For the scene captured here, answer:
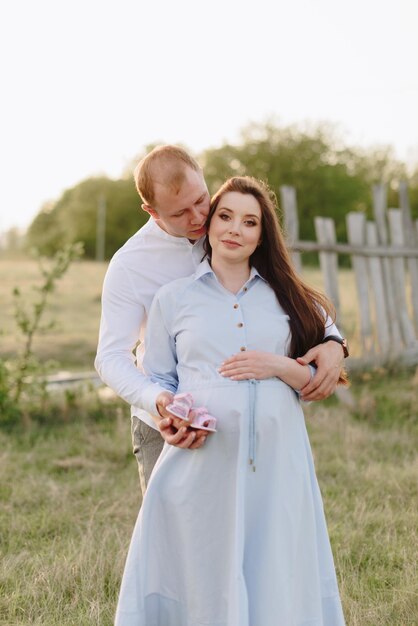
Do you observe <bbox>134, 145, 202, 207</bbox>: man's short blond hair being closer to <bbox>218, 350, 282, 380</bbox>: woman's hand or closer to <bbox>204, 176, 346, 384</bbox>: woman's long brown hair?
<bbox>204, 176, 346, 384</bbox>: woman's long brown hair

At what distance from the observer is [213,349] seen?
2654mm

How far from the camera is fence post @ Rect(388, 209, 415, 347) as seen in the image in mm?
8477

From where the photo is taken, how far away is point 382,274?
8391 mm

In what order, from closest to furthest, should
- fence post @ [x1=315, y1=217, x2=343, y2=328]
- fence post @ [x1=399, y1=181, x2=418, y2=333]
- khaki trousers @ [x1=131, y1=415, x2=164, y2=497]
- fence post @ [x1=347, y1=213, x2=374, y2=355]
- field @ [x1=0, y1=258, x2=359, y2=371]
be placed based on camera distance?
khaki trousers @ [x1=131, y1=415, x2=164, y2=497] < fence post @ [x1=315, y1=217, x2=343, y2=328] < fence post @ [x1=347, y1=213, x2=374, y2=355] < fence post @ [x1=399, y1=181, x2=418, y2=333] < field @ [x1=0, y1=258, x2=359, y2=371]

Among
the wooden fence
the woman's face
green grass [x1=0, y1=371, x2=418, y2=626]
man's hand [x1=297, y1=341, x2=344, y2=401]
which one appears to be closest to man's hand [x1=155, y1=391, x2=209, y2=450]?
man's hand [x1=297, y1=341, x2=344, y2=401]

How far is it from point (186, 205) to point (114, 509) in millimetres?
2366

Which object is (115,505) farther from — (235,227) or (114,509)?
(235,227)

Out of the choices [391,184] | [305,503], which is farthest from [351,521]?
[391,184]

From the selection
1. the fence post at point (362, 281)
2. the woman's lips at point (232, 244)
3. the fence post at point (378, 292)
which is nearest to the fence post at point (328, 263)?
the fence post at point (362, 281)

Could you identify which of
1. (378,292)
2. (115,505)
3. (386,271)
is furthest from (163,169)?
(386,271)

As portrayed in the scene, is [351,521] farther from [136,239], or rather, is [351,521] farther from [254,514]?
[136,239]

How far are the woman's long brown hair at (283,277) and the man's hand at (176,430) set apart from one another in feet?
1.59

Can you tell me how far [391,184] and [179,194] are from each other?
34.8 meters

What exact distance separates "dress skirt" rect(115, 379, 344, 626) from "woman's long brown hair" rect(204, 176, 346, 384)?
228 millimetres
